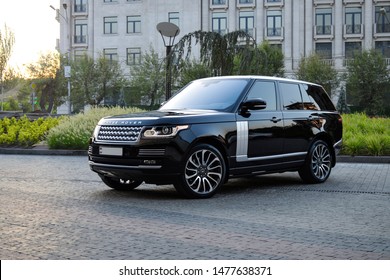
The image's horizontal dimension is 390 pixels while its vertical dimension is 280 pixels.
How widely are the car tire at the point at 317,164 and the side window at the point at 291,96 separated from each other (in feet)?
2.57

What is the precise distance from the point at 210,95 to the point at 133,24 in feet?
206

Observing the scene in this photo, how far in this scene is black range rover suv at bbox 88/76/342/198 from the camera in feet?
29.1

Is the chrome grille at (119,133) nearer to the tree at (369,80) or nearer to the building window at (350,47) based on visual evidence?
the tree at (369,80)

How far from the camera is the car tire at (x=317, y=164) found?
11.1 meters

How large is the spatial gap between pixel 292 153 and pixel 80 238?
5.27 m

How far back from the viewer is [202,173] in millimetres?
9133

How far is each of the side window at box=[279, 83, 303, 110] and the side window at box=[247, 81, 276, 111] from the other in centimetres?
26

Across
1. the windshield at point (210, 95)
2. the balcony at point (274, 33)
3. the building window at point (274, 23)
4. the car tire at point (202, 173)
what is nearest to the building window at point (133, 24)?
the balcony at point (274, 33)

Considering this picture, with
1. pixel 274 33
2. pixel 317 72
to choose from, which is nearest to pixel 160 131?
pixel 317 72

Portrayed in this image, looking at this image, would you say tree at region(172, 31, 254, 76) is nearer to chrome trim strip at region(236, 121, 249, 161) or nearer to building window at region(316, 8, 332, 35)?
chrome trim strip at region(236, 121, 249, 161)

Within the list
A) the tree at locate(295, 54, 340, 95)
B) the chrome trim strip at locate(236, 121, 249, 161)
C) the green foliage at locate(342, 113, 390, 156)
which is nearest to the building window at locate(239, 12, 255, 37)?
the tree at locate(295, 54, 340, 95)

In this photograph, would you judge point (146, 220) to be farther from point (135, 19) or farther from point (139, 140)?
point (135, 19)

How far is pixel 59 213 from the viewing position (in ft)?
25.8

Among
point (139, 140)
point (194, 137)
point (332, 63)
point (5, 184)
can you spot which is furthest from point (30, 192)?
point (332, 63)
